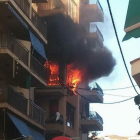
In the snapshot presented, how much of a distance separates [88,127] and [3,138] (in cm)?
1636

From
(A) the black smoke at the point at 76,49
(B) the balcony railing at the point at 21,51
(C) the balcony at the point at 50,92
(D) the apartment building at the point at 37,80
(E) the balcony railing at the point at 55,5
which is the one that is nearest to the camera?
(D) the apartment building at the point at 37,80

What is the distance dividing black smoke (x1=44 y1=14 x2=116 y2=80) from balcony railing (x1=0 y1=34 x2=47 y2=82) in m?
5.24

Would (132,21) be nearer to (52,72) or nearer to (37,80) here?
(37,80)

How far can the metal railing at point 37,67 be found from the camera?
27.2m

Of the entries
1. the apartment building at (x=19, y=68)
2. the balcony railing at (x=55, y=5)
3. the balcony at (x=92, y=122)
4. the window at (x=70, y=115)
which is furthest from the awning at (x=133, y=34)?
the balcony at (x=92, y=122)

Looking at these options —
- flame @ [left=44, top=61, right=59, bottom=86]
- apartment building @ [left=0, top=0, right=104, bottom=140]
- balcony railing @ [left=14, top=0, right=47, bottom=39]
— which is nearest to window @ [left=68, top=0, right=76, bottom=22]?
apartment building @ [left=0, top=0, right=104, bottom=140]

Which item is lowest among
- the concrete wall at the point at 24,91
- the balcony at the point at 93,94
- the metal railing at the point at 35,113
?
the metal railing at the point at 35,113

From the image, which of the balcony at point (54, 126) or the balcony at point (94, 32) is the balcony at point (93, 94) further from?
the balcony at point (54, 126)

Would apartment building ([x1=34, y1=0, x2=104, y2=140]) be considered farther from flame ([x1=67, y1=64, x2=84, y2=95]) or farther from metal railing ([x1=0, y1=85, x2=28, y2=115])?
metal railing ([x1=0, y1=85, x2=28, y2=115])

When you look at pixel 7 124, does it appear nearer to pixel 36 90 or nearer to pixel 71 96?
pixel 36 90

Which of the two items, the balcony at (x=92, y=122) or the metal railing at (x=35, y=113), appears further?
the balcony at (x=92, y=122)

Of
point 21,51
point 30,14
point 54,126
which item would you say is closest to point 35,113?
point 21,51

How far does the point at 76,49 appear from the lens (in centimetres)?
3559

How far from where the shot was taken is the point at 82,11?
3806 centimetres
